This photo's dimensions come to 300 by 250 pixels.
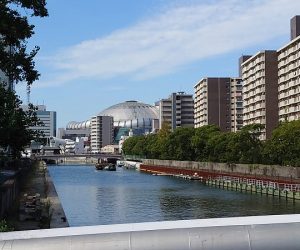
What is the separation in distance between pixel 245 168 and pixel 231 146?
491 cm

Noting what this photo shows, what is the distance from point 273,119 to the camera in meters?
106

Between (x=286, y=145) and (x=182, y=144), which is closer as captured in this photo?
(x=286, y=145)

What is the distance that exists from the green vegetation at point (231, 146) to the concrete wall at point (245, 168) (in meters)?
0.91

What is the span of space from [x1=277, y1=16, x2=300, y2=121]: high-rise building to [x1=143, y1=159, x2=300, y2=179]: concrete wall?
54.1 ft

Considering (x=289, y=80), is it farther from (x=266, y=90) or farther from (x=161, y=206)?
(x=161, y=206)

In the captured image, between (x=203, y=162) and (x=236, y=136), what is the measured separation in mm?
18097

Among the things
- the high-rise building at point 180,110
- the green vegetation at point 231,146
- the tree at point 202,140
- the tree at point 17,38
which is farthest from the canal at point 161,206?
the high-rise building at point 180,110

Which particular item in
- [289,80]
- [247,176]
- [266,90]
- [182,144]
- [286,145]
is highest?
[289,80]

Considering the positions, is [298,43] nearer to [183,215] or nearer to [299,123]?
[299,123]

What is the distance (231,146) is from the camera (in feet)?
249

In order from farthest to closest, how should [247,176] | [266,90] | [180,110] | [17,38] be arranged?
1. [180,110]
2. [266,90]
3. [247,176]
4. [17,38]

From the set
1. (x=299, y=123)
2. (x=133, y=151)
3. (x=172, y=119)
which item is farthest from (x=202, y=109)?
(x=299, y=123)

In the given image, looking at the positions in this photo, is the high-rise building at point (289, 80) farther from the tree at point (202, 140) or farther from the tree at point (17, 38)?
the tree at point (17, 38)

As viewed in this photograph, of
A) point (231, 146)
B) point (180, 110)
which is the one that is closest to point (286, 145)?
point (231, 146)
